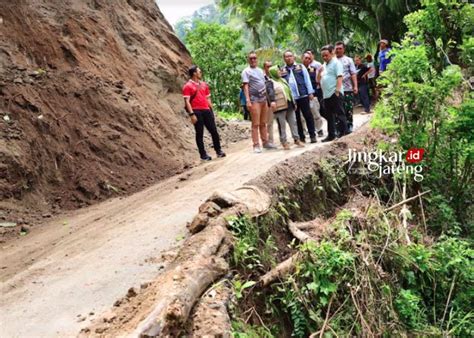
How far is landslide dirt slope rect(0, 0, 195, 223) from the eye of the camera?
8250 millimetres

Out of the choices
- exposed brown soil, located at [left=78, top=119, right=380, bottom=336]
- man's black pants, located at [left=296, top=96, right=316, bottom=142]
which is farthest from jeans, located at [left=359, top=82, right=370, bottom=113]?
exposed brown soil, located at [left=78, top=119, right=380, bottom=336]

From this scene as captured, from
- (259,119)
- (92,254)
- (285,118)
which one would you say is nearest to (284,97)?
(285,118)

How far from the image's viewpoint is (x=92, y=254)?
5609 millimetres

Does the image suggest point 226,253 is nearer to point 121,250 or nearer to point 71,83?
point 121,250

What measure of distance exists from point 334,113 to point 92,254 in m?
5.75

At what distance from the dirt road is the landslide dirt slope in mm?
817

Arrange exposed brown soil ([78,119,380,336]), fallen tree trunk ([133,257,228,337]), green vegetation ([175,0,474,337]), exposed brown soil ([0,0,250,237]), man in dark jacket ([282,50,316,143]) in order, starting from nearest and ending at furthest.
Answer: fallen tree trunk ([133,257,228,337])
exposed brown soil ([78,119,380,336])
green vegetation ([175,0,474,337])
exposed brown soil ([0,0,250,237])
man in dark jacket ([282,50,316,143])

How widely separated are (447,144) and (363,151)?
1325mm

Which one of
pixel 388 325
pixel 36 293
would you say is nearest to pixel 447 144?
pixel 388 325

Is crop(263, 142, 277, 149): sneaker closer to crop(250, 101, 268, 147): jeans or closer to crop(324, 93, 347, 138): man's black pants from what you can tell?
crop(250, 101, 268, 147): jeans

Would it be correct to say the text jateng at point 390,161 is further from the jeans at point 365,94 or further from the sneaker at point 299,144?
the jeans at point 365,94

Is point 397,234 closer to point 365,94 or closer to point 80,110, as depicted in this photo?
point 80,110

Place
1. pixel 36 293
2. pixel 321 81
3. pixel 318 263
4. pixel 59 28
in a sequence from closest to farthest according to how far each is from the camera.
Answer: pixel 36 293
pixel 318 263
pixel 321 81
pixel 59 28

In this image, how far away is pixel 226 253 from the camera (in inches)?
190
